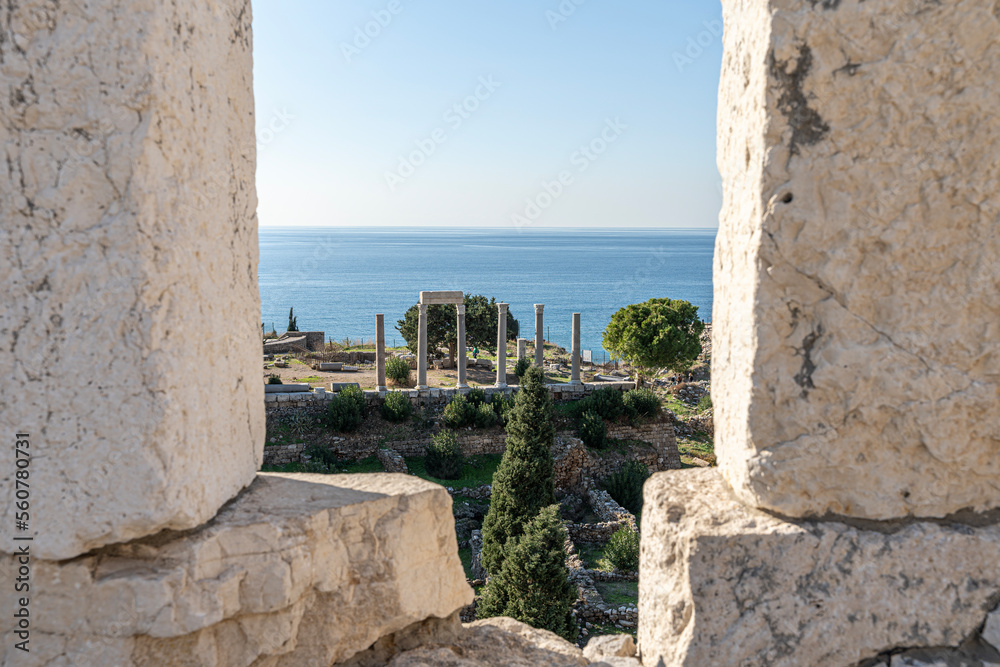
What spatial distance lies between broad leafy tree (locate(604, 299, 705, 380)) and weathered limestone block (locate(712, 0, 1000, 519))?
92.9ft

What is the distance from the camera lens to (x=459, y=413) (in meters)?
24.5

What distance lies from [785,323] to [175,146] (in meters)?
1.92

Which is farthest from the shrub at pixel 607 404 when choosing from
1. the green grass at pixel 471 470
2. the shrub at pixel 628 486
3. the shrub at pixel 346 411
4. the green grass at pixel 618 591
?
the green grass at pixel 618 591

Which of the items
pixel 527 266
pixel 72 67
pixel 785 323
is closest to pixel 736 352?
pixel 785 323

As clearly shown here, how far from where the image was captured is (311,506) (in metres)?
2.68

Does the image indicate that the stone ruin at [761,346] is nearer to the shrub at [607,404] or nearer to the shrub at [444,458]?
the shrub at [444,458]

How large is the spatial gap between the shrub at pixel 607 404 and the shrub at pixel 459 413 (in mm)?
4431

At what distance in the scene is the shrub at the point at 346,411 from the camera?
2381 centimetres

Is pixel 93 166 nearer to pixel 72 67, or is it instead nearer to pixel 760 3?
pixel 72 67

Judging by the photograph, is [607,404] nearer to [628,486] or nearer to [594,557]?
[628,486]

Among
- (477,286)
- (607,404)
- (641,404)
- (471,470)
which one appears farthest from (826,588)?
(477,286)

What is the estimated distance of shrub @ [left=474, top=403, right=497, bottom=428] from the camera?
81.0 feet

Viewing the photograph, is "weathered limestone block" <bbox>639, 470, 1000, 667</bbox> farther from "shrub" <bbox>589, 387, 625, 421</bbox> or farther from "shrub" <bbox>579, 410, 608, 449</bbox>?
"shrub" <bbox>589, 387, 625, 421</bbox>

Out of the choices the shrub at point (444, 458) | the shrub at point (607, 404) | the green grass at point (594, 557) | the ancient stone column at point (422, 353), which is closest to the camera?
the green grass at point (594, 557)
